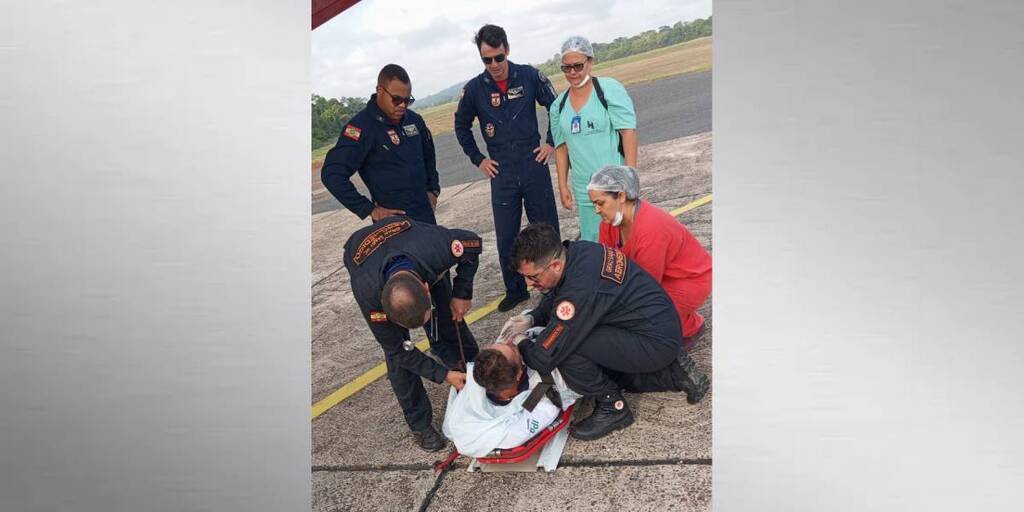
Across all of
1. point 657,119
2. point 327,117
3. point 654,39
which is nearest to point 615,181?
point 657,119

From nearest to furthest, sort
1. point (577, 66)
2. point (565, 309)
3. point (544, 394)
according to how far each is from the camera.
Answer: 1. point (565, 309)
2. point (544, 394)
3. point (577, 66)

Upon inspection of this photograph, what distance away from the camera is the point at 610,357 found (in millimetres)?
3611

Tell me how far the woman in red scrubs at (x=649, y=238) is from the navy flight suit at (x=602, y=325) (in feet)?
0.87

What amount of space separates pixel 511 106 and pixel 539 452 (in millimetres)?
2049

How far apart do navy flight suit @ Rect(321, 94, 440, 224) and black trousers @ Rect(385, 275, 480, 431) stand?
2.38 ft

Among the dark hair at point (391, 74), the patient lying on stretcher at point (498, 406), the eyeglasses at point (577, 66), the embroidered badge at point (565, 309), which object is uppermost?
the dark hair at point (391, 74)

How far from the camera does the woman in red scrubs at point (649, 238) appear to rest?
381 centimetres

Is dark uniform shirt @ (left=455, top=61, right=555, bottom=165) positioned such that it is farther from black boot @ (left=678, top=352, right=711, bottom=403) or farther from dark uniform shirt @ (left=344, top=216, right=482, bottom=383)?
black boot @ (left=678, top=352, right=711, bottom=403)

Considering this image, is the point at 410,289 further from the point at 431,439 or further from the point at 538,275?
the point at 431,439

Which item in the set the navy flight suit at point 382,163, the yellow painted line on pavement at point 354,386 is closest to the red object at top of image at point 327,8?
the navy flight suit at point 382,163

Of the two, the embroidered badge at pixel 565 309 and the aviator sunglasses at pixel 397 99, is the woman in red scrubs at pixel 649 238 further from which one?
the aviator sunglasses at pixel 397 99
